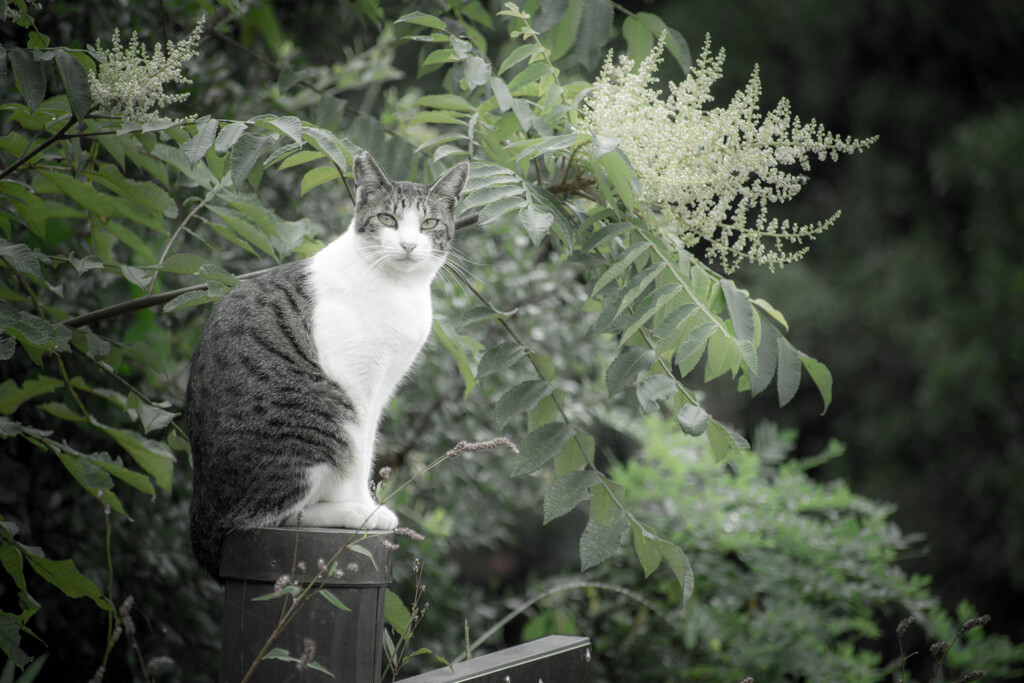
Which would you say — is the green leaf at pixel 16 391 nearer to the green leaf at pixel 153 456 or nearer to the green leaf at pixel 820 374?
the green leaf at pixel 153 456

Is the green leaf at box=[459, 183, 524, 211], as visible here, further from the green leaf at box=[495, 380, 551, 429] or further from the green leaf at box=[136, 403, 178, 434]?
the green leaf at box=[136, 403, 178, 434]

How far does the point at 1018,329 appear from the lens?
4.60 m

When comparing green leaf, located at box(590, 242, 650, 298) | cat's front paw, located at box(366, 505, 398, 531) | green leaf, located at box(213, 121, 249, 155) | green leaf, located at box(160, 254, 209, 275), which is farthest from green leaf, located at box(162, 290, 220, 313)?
green leaf, located at box(590, 242, 650, 298)

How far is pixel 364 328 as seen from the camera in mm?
1738

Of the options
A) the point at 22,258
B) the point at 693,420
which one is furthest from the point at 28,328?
the point at 693,420

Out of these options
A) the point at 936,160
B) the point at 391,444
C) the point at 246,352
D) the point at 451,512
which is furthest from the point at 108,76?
the point at 936,160

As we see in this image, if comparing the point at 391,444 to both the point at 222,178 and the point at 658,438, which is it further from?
the point at 222,178

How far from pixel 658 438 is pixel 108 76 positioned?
2611 mm

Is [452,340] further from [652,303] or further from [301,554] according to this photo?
[301,554]

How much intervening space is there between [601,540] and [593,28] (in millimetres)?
1329

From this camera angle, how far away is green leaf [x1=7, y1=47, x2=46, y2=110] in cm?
149

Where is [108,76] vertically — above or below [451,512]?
above

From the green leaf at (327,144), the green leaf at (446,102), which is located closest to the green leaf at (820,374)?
the green leaf at (446,102)

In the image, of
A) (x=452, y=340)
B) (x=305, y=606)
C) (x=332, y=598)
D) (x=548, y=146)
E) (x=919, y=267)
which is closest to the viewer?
(x=332, y=598)
